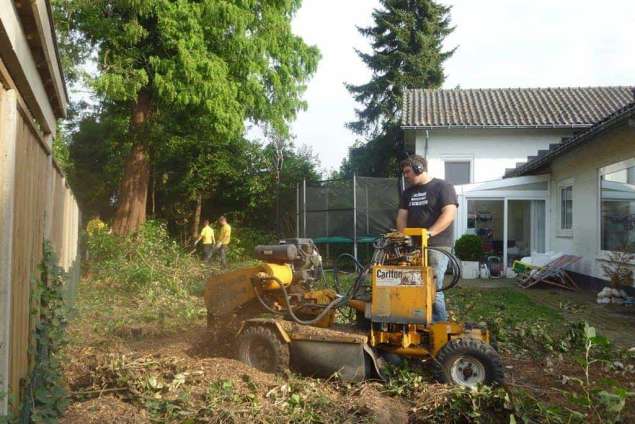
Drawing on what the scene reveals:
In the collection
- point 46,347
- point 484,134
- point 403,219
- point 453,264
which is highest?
point 484,134

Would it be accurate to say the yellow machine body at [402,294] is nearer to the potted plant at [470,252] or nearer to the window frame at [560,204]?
the window frame at [560,204]

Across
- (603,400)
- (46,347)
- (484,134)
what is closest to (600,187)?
(484,134)

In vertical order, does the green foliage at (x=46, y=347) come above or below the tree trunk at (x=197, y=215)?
below

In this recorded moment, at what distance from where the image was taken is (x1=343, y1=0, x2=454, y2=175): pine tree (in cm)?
3067

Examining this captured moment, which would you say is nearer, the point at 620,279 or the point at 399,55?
the point at 620,279

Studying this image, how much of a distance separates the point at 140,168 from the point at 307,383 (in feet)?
42.3

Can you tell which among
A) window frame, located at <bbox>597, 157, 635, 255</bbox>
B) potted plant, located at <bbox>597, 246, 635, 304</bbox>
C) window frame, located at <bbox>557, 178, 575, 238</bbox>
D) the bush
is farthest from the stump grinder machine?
the bush

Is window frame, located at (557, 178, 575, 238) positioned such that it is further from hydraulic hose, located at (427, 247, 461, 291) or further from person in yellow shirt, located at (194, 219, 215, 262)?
hydraulic hose, located at (427, 247, 461, 291)

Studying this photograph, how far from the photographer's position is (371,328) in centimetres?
554

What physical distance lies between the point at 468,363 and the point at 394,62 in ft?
88.4

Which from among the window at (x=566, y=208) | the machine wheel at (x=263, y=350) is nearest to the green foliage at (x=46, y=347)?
the machine wheel at (x=263, y=350)

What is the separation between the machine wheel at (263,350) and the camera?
5590 mm

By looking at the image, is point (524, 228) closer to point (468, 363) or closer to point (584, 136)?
point (584, 136)

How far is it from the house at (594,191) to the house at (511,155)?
0.05m
